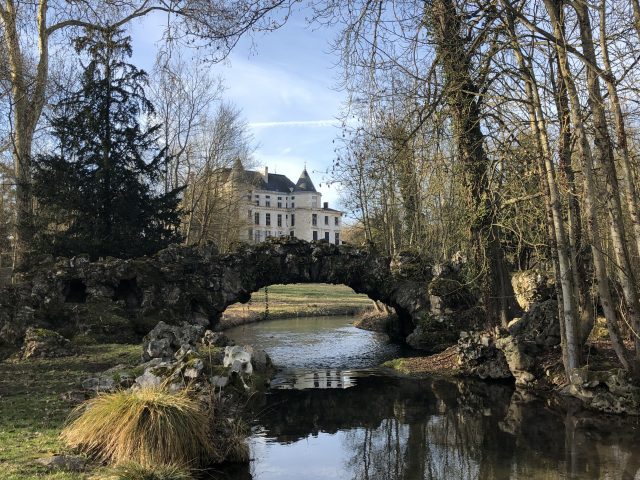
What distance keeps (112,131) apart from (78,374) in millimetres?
11915

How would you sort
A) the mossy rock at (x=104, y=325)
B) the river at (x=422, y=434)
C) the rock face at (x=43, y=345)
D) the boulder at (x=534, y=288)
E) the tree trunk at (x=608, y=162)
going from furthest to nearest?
1. the boulder at (x=534, y=288)
2. the mossy rock at (x=104, y=325)
3. the rock face at (x=43, y=345)
4. the tree trunk at (x=608, y=162)
5. the river at (x=422, y=434)

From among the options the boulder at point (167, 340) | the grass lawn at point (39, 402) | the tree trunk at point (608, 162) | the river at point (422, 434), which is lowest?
the river at point (422, 434)

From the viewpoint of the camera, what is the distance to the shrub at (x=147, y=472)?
5500 mm

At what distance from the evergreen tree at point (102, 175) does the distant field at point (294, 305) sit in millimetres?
9270

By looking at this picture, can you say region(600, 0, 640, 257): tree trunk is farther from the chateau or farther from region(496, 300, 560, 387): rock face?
the chateau

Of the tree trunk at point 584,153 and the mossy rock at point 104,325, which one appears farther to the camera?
the mossy rock at point 104,325

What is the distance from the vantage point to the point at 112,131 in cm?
2012

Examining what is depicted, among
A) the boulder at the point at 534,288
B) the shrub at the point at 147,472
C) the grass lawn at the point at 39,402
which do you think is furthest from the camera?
the boulder at the point at 534,288

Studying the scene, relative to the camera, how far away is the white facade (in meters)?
74.4

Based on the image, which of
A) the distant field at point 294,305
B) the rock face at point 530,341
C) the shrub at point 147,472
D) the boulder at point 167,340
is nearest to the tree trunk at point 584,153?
the rock face at point 530,341

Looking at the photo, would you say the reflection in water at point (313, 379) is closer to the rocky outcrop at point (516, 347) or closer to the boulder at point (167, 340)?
the boulder at point (167, 340)

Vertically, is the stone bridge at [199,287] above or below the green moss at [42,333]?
above

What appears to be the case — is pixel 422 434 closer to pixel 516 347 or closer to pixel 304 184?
pixel 516 347

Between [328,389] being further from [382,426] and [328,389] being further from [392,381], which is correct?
[382,426]
